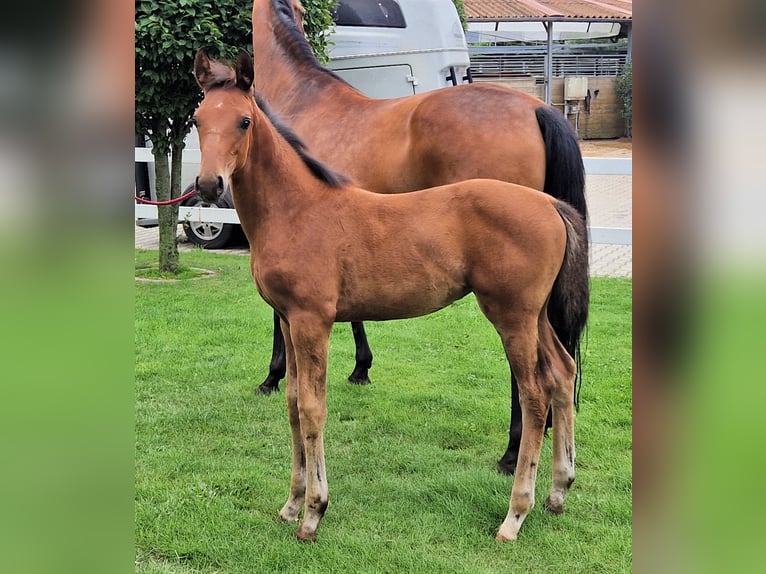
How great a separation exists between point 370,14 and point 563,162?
6.82 metres

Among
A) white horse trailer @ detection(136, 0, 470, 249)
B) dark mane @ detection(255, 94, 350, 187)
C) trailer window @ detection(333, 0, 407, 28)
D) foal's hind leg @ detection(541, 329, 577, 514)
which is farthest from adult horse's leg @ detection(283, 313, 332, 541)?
trailer window @ detection(333, 0, 407, 28)

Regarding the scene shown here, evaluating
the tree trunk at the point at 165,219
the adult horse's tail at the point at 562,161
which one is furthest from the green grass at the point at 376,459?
the tree trunk at the point at 165,219

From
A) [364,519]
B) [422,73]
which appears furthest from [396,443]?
[422,73]

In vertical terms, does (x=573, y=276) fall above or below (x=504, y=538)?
above

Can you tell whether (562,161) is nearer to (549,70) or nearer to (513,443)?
(513,443)

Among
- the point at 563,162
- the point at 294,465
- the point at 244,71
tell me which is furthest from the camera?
the point at 563,162

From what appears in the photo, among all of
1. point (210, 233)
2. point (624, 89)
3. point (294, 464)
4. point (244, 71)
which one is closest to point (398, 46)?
point (210, 233)

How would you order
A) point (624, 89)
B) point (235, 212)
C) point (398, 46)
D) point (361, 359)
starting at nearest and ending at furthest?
point (361, 359), point (235, 212), point (398, 46), point (624, 89)

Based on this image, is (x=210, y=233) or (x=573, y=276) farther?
(x=210, y=233)

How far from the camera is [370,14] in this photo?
9531 millimetres

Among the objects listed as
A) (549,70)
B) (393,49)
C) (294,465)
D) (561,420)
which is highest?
(549,70)

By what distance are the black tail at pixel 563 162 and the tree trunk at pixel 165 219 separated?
5067 mm

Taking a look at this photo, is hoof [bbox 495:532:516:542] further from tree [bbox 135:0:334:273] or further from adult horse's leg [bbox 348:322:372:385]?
tree [bbox 135:0:334:273]

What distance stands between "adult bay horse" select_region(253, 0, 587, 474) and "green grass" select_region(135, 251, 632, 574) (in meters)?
0.44
